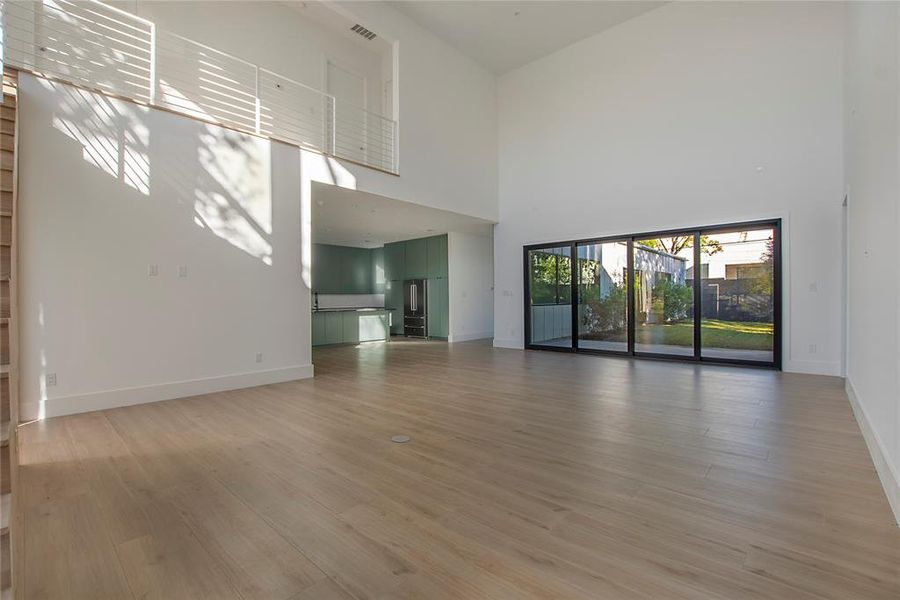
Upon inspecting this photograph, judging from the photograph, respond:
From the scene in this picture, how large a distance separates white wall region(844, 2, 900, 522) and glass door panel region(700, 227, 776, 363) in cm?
202

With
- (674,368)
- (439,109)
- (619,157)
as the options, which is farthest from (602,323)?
(439,109)

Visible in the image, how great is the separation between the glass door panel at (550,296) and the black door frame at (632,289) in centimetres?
7

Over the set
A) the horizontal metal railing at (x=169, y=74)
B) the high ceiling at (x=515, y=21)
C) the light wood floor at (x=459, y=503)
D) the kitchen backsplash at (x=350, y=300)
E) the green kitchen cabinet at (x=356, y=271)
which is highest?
the high ceiling at (x=515, y=21)

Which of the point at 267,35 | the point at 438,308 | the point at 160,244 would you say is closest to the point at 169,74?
the point at 267,35

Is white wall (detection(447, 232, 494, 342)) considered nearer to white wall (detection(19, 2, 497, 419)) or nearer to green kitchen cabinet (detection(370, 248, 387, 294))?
green kitchen cabinet (detection(370, 248, 387, 294))

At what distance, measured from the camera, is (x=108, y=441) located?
300 cm

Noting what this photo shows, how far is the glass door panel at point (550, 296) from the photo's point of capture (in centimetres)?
Answer: 806

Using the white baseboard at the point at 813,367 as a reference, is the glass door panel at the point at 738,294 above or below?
above

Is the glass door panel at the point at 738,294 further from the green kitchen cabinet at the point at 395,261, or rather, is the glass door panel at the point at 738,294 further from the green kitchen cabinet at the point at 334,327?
the green kitchen cabinet at the point at 334,327

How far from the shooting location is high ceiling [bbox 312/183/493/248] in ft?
21.3

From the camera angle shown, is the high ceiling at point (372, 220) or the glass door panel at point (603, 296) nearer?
the high ceiling at point (372, 220)

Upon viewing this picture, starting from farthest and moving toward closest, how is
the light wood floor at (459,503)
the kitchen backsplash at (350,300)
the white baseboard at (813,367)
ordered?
the kitchen backsplash at (350,300)
the white baseboard at (813,367)
the light wood floor at (459,503)

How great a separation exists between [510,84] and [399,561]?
950cm

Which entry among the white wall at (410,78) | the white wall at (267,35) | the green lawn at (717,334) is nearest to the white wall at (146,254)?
the white wall at (410,78)
